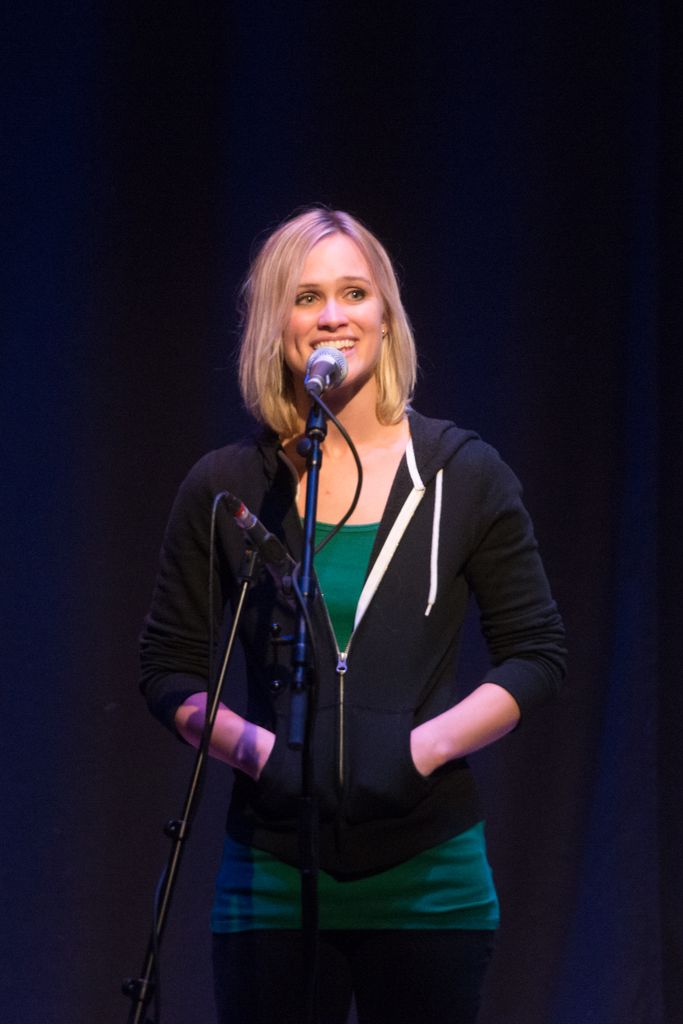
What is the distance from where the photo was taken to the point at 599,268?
2.86 meters

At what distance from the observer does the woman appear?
167cm

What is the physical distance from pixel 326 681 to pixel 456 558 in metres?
0.28

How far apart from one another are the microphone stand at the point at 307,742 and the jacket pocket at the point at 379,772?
0.23 m

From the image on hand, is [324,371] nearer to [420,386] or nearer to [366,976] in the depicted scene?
[366,976]

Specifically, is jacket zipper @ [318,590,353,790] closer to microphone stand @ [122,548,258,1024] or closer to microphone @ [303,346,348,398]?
microphone stand @ [122,548,258,1024]

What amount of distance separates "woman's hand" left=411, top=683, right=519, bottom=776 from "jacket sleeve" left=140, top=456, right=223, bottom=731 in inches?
14.4

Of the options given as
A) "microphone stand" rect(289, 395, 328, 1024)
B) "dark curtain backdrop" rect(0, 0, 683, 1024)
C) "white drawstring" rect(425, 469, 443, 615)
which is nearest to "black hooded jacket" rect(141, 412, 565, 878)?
"white drawstring" rect(425, 469, 443, 615)

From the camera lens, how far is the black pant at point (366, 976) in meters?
1.66

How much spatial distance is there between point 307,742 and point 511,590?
0.59 meters

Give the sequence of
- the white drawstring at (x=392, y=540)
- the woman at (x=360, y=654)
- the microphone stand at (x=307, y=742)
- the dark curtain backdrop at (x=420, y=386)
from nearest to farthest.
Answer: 1. the microphone stand at (x=307, y=742)
2. the woman at (x=360, y=654)
3. the white drawstring at (x=392, y=540)
4. the dark curtain backdrop at (x=420, y=386)

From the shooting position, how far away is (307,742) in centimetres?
138

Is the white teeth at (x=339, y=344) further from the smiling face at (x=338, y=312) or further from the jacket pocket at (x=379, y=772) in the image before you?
the jacket pocket at (x=379, y=772)

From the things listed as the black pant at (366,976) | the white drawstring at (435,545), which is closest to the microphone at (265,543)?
the white drawstring at (435,545)

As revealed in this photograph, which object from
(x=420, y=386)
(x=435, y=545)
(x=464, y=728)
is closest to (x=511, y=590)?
(x=435, y=545)
